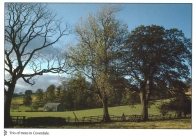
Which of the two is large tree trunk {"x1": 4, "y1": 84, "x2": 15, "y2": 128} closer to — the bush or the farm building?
the farm building

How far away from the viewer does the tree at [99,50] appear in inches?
349

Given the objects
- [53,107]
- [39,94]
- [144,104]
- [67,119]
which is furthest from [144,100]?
[39,94]

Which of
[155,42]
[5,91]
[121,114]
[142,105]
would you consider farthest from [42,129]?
[155,42]

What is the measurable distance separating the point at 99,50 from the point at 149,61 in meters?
1.45

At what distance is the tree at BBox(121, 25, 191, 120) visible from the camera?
344 inches

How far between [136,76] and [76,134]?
2.32m

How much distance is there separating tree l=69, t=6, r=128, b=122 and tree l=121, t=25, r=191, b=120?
0.39 metres

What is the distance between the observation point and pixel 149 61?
8766mm

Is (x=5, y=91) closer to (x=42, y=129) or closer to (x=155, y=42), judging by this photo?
(x=42, y=129)

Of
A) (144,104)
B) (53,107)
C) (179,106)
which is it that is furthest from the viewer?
(53,107)

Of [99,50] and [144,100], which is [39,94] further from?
[144,100]

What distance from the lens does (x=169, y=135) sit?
26.8ft

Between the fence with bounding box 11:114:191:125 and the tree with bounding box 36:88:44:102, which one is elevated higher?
the tree with bounding box 36:88:44:102

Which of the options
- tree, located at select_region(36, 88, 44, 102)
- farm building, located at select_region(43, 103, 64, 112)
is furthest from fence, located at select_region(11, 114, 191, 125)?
tree, located at select_region(36, 88, 44, 102)
